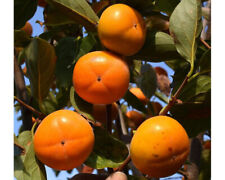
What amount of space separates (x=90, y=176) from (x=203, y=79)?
441 millimetres

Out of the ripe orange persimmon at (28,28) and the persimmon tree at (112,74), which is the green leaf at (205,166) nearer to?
the persimmon tree at (112,74)

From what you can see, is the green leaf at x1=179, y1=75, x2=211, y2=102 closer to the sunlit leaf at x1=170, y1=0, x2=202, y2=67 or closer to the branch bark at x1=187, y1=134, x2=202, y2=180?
the sunlit leaf at x1=170, y1=0, x2=202, y2=67

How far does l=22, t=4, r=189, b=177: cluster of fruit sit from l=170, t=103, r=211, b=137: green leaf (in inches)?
6.4

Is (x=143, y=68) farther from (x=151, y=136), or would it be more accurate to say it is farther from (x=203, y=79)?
(x=151, y=136)

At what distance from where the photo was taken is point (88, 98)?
0.83 meters

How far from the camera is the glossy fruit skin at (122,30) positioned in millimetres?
811

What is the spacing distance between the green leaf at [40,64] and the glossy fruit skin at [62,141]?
0.55 ft

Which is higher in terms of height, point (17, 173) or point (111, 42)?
point (111, 42)

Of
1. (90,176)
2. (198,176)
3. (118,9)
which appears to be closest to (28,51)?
(118,9)

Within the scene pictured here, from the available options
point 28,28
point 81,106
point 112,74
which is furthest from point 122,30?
point 28,28

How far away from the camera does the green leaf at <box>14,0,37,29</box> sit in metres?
1.14

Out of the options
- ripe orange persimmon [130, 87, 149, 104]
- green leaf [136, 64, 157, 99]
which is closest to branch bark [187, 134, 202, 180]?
ripe orange persimmon [130, 87, 149, 104]

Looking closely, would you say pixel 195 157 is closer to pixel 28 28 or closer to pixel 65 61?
pixel 65 61

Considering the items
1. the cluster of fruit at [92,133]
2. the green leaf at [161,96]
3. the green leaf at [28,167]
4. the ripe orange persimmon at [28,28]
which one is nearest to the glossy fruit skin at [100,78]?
the cluster of fruit at [92,133]
